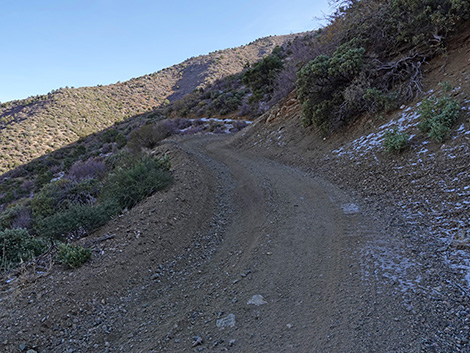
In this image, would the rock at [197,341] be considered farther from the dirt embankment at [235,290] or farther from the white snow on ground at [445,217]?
the white snow on ground at [445,217]

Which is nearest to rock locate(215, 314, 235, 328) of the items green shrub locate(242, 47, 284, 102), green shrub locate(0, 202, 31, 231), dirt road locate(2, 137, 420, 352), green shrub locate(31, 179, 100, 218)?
dirt road locate(2, 137, 420, 352)

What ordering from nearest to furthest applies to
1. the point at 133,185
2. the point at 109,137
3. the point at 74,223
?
1. the point at 74,223
2. the point at 133,185
3. the point at 109,137

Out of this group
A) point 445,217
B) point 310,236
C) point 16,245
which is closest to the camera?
point 445,217

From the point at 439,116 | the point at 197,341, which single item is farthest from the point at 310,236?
the point at 439,116

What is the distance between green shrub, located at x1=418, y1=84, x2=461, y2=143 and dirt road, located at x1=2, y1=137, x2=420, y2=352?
2375 mm

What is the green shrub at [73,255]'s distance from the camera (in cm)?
451

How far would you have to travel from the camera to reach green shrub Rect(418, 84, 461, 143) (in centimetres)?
619

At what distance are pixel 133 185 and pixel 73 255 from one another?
3.48 meters

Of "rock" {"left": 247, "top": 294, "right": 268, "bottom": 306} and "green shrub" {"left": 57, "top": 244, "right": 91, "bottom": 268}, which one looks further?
"green shrub" {"left": 57, "top": 244, "right": 91, "bottom": 268}

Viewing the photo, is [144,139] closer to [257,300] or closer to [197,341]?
[257,300]

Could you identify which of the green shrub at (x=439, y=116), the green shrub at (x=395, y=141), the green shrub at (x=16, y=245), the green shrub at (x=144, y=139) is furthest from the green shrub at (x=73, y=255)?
the green shrub at (x=144, y=139)

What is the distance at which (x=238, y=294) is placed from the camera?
145 inches

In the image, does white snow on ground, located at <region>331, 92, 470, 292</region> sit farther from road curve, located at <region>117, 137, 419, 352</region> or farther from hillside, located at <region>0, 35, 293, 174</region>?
hillside, located at <region>0, 35, 293, 174</region>

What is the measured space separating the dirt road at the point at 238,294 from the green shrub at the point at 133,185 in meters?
1.85
